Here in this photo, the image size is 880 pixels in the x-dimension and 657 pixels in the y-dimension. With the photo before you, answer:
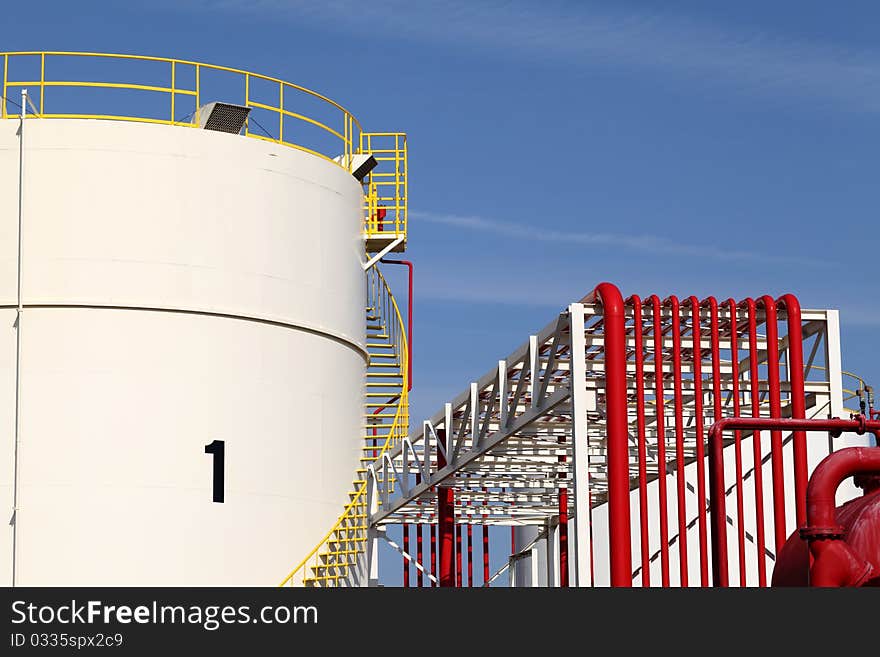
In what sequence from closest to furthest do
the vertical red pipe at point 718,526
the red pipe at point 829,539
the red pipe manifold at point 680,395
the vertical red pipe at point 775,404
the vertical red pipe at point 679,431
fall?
1. the red pipe at point 829,539
2. the vertical red pipe at point 718,526
3. the red pipe manifold at point 680,395
4. the vertical red pipe at point 679,431
5. the vertical red pipe at point 775,404

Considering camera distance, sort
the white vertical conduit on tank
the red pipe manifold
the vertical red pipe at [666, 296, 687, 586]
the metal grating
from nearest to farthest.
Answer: the red pipe manifold → the vertical red pipe at [666, 296, 687, 586] → the white vertical conduit on tank → the metal grating

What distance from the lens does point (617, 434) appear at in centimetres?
2412

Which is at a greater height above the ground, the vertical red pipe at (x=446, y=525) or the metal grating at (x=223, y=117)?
the metal grating at (x=223, y=117)

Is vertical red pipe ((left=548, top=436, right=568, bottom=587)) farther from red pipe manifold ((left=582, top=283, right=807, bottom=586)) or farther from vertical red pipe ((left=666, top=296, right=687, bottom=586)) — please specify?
vertical red pipe ((left=666, top=296, right=687, bottom=586))

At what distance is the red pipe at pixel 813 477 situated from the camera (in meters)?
20.0

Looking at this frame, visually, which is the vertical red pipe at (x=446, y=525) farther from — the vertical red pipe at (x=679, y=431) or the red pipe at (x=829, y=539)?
the red pipe at (x=829, y=539)

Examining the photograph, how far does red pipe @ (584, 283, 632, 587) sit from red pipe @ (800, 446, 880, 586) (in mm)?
3984

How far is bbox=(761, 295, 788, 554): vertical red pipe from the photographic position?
2542 centimetres

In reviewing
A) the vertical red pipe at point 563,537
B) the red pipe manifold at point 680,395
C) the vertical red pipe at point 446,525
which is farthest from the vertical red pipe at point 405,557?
the red pipe manifold at point 680,395

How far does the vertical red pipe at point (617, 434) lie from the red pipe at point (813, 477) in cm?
158

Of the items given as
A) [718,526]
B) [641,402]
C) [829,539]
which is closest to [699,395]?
[641,402]

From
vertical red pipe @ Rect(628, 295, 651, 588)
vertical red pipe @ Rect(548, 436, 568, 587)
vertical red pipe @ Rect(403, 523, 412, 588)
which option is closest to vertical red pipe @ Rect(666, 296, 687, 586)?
vertical red pipe @ Rect(628, 295, 651, 588)

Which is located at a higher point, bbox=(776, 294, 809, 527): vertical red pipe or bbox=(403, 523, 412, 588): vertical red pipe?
bbox=(776, 294, 809, 527): vertical red pipe

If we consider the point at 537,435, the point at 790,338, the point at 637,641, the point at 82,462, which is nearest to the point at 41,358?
the point at 82,462
